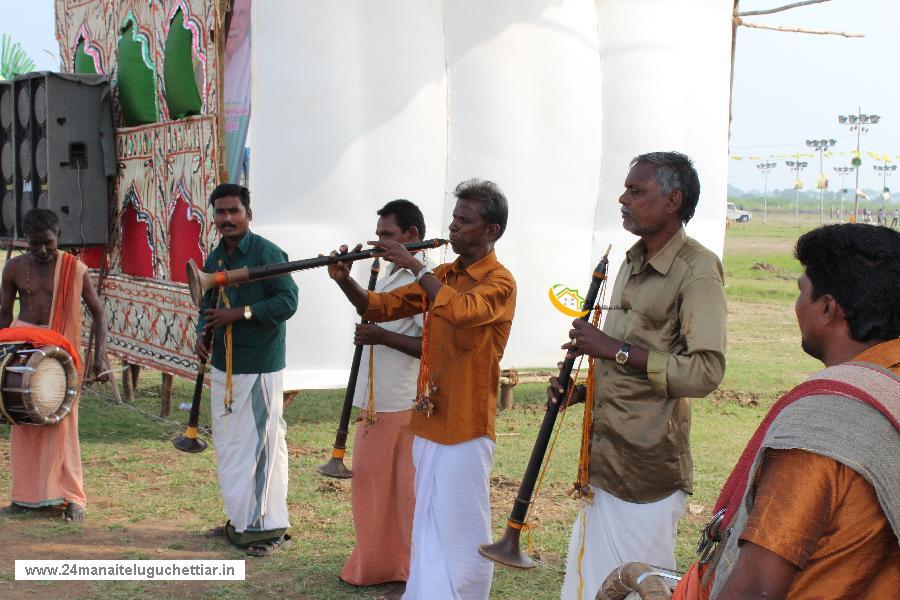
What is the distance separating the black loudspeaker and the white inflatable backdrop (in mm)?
2636

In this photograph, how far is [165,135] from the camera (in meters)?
8.71

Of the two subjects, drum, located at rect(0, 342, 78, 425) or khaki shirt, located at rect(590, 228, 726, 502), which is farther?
drum, located at rect(0, 342, 78, 425)

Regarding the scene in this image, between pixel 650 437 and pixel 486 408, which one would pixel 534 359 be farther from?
pixel 650 437

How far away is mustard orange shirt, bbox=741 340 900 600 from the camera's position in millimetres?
1685

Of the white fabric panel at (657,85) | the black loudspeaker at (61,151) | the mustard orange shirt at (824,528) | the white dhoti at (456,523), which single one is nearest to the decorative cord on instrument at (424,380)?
the white dhoti at (456,523)

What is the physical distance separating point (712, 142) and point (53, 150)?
656cm

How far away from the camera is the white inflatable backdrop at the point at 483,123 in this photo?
775 cm

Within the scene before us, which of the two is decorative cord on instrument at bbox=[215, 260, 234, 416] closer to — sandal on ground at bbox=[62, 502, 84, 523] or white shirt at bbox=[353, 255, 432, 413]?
white shirt at bbox=[353, 255, 432, 413]

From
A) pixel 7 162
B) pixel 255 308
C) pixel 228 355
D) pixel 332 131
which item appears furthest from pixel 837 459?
pixel 7 162

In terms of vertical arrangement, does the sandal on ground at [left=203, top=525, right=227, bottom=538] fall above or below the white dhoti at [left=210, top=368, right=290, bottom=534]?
below

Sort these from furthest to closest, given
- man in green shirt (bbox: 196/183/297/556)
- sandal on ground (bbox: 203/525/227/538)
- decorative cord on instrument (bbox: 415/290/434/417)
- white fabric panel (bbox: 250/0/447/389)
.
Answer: white fabric panel (bbox: 250/0/447/389) < sandal on ground (bbox: 203/525/227/538) < man in green shirt (bbox: 196/183/297/556) < decorative cord on instrument (bbox: 415/290/434/417)

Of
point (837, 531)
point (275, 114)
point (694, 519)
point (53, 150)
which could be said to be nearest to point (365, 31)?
point (275, 114)

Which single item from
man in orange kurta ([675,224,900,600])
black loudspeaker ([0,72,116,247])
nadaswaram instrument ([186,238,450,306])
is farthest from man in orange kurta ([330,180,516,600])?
black loudspeaker ([0,72,116,247])

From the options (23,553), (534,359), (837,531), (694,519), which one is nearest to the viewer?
(837,531)
